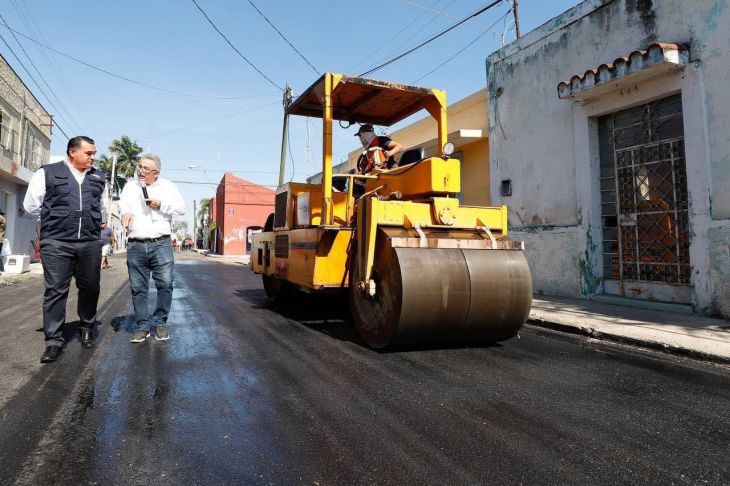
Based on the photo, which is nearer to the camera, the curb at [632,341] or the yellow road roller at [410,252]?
the yellow road roller at [410,252]

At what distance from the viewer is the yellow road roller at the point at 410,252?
382 centimetres

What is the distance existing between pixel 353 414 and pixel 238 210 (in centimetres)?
3821

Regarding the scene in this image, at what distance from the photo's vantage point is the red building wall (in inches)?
1517

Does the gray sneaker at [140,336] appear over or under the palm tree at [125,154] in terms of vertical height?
under

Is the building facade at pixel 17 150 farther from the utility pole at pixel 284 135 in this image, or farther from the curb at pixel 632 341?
the curb at pixel 632 341

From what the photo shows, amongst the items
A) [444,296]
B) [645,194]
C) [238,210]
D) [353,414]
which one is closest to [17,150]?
[444,296]

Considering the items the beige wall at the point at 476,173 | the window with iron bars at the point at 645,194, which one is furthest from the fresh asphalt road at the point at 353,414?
the beige wall at the point at 476,173

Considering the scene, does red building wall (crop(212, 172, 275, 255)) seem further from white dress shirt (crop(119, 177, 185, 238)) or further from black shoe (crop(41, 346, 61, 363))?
black shoe (crop(41, 346, 61, 363))

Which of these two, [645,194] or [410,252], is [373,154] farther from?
[645,194]

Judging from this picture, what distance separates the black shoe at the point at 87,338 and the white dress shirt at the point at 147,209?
93 centimetres

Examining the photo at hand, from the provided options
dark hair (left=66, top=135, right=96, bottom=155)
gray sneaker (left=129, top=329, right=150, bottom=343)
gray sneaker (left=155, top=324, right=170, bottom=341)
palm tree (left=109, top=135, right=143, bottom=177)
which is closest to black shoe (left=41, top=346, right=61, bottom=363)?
gray sneaker (left=129, top=329, right=150, bottom=343)

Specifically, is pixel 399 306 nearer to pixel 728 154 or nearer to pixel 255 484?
pixel 255 484

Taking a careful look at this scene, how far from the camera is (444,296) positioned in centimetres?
381

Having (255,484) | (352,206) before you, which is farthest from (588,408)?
(352,206)
